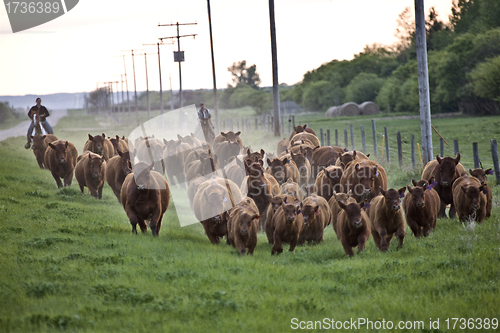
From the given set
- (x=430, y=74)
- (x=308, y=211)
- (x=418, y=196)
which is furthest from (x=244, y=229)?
(x=430, y=74)

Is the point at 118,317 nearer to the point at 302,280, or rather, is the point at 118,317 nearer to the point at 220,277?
the point at 220,277

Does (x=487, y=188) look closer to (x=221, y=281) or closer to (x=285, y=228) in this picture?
(x=285, y=228)

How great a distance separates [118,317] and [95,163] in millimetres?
10035

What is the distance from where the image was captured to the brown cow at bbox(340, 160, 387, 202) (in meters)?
12.9

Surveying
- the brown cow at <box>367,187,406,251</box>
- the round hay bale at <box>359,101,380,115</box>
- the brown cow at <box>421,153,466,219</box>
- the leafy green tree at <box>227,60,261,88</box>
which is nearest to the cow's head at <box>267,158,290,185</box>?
the brown cow at <box>421,153,466,219</box>

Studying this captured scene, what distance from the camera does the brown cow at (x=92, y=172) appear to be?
54.0 feet

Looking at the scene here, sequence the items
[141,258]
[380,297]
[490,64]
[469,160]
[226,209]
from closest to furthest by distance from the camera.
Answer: [380,297] → [141,258] → [226,209] → [469,160] → [490,64]

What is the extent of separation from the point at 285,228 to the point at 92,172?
7902 millimetres

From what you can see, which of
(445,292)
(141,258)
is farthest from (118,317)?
(445,292)

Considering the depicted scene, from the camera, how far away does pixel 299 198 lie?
1350 cm

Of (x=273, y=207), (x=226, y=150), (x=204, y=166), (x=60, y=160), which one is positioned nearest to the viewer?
(x=273, y=207)

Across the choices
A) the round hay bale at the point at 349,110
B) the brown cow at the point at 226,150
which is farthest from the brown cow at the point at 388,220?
the round hay bale at the point at 349,110

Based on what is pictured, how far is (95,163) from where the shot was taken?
16.4 meters

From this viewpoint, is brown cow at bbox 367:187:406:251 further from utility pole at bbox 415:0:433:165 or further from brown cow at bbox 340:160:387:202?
utility pole at bbox 415:0:433:165
